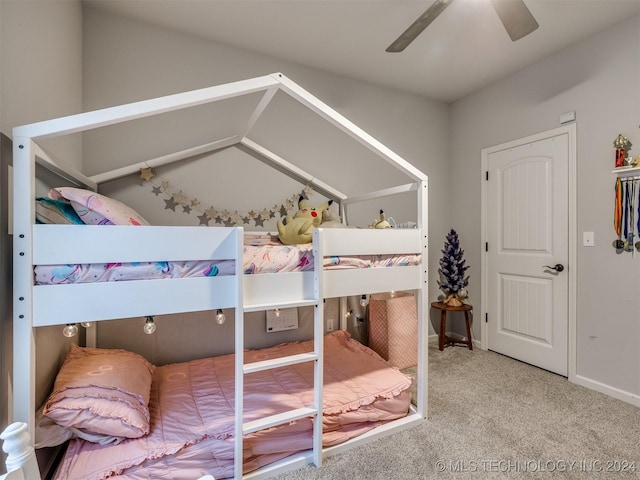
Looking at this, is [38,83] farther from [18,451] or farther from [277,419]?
[277,419]

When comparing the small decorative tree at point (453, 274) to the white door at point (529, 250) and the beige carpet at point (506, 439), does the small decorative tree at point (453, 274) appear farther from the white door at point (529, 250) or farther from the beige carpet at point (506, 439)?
the beige carpet at point (506, 439)

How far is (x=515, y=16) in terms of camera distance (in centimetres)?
158

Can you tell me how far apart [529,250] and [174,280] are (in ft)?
9.44

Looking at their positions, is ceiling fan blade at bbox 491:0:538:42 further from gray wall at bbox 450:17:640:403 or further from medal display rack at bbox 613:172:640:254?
medal display rack at bbox 613:172:640:254

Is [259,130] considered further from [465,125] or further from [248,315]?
Answer: [465,125]

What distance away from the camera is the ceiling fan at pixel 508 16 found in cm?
151

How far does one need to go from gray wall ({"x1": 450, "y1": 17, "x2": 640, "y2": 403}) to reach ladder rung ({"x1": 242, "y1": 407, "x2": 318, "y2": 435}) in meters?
2.24

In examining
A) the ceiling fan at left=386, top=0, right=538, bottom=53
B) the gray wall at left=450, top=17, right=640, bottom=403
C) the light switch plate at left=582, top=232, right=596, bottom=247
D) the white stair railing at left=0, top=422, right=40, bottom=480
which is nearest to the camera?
the white stair railing at left=0, top=422, right=40, bottom=480

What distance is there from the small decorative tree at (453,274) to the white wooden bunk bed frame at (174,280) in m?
1.36

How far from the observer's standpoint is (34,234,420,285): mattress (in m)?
1.16

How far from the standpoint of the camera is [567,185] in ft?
8.18

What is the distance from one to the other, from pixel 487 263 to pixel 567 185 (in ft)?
3.19

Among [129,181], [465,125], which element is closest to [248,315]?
[129,181]

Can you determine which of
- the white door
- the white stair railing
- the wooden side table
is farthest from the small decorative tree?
the white stair railing
